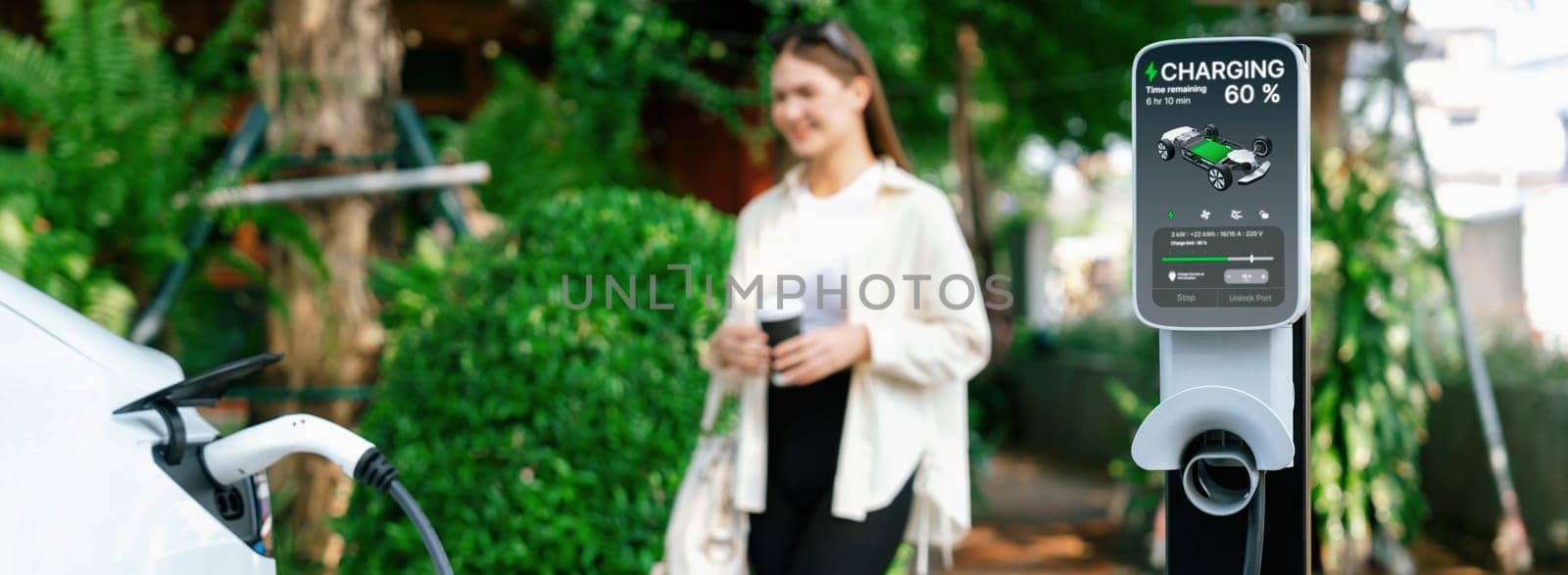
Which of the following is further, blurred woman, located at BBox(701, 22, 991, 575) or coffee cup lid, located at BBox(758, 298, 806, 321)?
blurred woman, located at BBox(701, 22, 991, 575)

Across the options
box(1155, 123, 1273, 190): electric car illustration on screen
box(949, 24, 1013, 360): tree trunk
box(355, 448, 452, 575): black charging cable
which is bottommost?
box(949, 24, 1013, 360): tree trunk

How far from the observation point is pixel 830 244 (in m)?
2.93

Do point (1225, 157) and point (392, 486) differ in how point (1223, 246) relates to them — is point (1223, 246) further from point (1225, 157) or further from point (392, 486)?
Answer: point (392, 486)

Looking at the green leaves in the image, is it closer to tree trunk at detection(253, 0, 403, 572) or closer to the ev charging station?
tree trunk at detection(253, 0, 403, 572)

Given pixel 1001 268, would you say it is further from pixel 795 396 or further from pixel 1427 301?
pixel 795 396

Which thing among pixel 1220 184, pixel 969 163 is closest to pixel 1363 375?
pixel 1220 184

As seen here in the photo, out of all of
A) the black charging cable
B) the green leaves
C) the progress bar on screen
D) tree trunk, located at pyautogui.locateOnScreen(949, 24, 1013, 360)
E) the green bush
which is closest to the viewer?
the progress bar on screen

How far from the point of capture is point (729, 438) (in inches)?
120

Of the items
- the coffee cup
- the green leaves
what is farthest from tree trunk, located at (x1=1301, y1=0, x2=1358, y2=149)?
the coffee cup

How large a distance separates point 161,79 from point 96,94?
0.23 m

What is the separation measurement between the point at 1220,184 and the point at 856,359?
1.10m

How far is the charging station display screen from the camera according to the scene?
1804 mm

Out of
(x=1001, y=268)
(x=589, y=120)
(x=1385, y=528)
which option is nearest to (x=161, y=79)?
(x=589, y=120)

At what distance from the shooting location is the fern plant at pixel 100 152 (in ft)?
14.5
